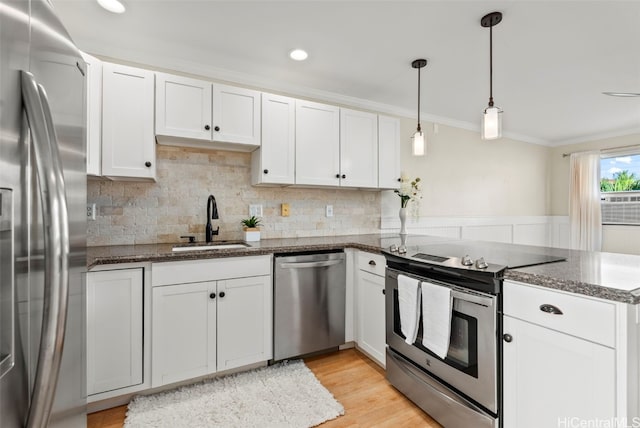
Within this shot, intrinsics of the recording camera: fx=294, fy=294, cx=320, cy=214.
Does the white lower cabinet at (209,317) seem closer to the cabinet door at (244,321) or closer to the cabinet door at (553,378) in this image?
the cabinet door at (244,321)

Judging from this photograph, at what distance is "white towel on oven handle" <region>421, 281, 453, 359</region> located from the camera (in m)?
1.57

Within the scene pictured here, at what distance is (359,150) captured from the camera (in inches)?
115

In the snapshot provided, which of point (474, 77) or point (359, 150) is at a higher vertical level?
point (474, 77)

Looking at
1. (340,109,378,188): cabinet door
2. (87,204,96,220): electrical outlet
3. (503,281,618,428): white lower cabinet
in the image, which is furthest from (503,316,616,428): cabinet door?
(87,204,96,220): electrical outlet

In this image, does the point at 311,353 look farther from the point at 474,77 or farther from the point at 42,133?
the point at 474,77

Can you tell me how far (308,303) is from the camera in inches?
91.6

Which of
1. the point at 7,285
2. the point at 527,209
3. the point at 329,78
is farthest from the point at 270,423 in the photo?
the point at 527,209

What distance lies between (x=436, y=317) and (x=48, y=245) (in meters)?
1.66

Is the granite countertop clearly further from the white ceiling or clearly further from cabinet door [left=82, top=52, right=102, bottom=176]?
the white ceiling

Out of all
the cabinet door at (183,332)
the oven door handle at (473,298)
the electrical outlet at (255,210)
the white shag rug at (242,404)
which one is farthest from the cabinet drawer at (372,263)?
the cabinet door at (183,332)

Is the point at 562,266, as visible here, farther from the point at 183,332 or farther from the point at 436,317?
the point at 183,332

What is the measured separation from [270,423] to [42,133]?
1748 mm

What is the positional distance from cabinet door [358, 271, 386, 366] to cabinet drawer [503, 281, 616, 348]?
0.97 meters

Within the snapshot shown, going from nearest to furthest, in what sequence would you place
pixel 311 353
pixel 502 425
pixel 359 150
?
pixel 502 425
pixel 311 353
pixel 359 150
